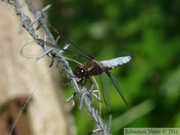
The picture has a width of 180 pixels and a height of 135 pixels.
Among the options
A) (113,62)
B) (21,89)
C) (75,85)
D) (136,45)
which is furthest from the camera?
(136,45)

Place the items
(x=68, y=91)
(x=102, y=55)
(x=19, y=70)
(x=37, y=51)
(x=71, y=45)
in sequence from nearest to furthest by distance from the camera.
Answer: (x=71, y=45)
(x=37, y=51)
(x=68, y=91)
(x=19, y=70)
(x=102, y=55)

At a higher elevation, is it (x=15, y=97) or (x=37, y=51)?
(x=15, y=97)

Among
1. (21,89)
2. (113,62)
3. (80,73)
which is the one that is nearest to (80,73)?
(80,73)

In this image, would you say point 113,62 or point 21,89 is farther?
point 21,89

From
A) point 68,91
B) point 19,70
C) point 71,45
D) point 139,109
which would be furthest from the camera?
point 139,109

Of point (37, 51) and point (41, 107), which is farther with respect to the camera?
point (41, 107)

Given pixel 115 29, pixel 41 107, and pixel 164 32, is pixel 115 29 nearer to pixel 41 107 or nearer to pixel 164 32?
pixel 164 32

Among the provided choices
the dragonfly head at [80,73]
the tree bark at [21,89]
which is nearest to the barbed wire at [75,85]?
the dragonfly head at [80,73]

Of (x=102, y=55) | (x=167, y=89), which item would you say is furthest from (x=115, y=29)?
(x=167, y=89)

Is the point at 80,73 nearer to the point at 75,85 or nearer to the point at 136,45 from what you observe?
the point at 75,85
